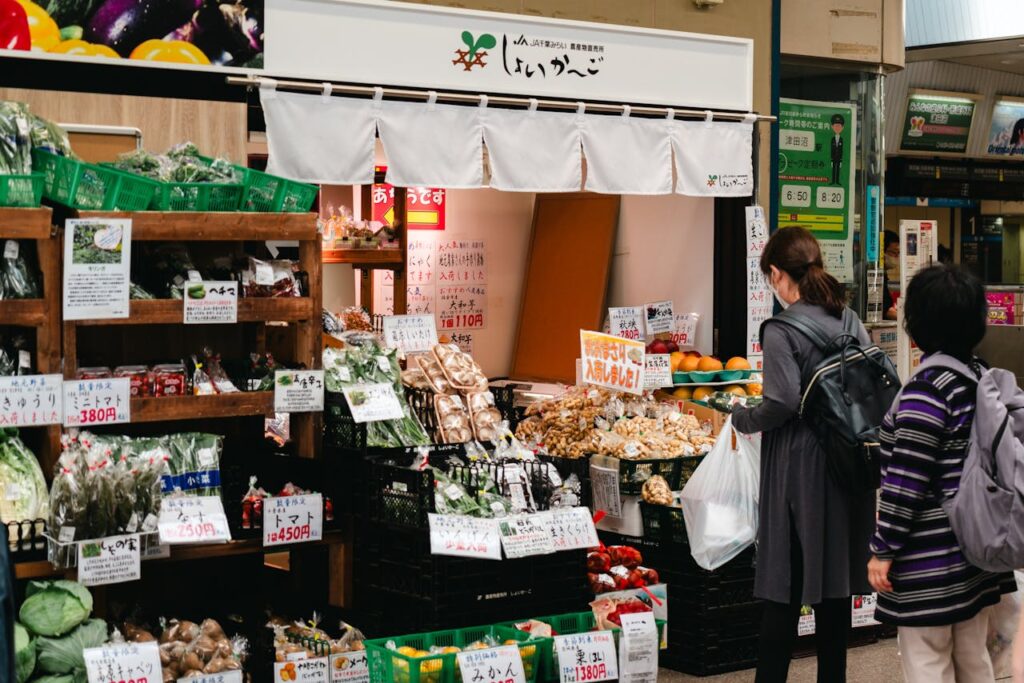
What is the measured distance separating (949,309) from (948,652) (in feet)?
3.58

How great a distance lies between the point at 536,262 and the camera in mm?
9758

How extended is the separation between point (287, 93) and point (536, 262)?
3.70 metres

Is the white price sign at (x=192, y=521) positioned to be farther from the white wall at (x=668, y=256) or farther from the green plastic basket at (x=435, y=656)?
the white wall at (x=668, y=256)

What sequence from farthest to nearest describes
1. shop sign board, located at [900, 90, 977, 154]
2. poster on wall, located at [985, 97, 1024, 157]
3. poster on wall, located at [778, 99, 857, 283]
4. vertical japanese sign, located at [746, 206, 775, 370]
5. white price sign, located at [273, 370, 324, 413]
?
poster on wall, located at [985, 97, 1024, 157]
shop sign board, located at [900, 90, 977, 154]
poster on wall, located at [778, 99, 857, 283]
vertical japanese sign, located at [746, 206, 775, 370]
white price sign, located at [273, 370, 324, 413]

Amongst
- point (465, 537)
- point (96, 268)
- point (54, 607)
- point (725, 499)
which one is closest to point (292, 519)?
point (465, 537)

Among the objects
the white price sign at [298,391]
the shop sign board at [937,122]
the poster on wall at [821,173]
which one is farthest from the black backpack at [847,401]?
the shop sign board at [937,122]

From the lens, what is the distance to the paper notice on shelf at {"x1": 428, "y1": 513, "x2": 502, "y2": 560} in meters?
5.03

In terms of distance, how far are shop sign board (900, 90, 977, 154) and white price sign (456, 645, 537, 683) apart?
11817 mm

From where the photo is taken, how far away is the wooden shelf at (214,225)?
5.03 meters

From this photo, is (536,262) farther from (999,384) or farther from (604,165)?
(999,384)

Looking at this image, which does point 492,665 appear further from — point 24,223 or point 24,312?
point 24,223

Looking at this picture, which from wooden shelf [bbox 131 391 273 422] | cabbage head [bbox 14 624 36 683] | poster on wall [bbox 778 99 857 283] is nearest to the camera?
cabbage head [bbox 14 624 36 683]

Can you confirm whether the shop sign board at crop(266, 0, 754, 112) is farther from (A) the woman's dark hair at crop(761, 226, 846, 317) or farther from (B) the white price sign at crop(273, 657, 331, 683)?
(B) the white price sign at crop(273, 657, 331, 683)

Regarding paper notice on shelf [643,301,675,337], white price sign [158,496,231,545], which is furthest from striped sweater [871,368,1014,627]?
paper notice on shelf [643,301,675,337]
